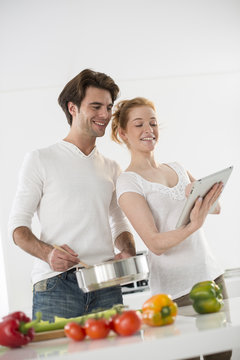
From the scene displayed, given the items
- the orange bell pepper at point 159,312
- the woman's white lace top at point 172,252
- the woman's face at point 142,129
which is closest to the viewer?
the orange bell pepper at point 159,312

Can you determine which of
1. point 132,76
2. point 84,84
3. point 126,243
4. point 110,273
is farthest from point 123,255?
point 132,76

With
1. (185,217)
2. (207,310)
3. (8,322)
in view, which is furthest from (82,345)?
(185,217)

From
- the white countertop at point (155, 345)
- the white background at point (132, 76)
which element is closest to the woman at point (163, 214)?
the white countertop at point (155, 345)

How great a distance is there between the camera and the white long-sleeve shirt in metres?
2.03

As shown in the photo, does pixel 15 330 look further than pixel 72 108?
No

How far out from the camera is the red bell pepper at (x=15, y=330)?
134 centimetres

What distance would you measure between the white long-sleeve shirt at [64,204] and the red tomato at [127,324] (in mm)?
714

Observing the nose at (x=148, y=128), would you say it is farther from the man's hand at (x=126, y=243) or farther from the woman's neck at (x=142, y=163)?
the man's hand at (x=126, y=243)

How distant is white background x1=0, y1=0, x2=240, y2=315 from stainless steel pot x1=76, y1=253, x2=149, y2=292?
2.31m

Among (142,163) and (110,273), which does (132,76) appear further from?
(110,273)

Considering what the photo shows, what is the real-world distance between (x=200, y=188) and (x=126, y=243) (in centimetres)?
68

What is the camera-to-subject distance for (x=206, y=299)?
1559 mm

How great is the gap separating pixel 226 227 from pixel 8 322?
3.66m

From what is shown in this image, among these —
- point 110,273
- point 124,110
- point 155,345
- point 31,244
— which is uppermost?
point 124,110
